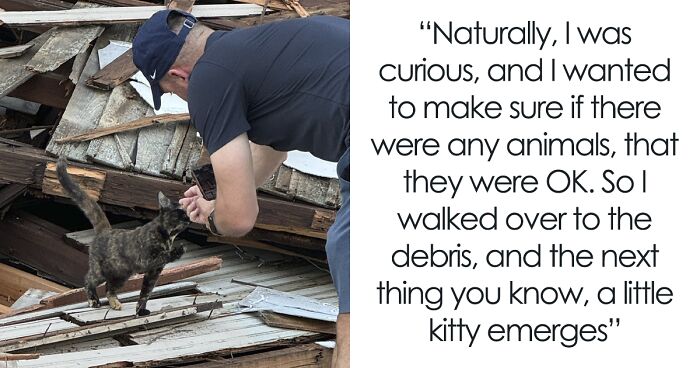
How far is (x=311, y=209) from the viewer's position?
8836 mm

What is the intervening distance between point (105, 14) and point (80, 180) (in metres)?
1.42

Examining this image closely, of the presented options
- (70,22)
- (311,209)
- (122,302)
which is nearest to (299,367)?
(122,302)

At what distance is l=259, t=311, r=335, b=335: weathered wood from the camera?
7645 mm

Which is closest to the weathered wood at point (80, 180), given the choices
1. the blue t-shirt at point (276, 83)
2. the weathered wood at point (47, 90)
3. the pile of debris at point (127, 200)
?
the pile of debris at point (127, 200)

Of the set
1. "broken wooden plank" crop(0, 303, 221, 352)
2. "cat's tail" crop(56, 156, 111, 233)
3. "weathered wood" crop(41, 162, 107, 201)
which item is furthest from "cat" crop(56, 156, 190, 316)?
"weathered wood" crop(41, 162, 107, 201)

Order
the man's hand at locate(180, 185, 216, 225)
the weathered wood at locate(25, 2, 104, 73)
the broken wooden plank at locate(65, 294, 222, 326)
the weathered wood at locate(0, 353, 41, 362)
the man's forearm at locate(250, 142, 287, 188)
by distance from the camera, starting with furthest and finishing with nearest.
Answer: the weathered wood at locate(25, 2, 104, 73)
the broken wooden plank at locate(65, 294, 222, 326)
the weathered wood at locate(0, 353, 41, 362)
the man's forearm at locate(250, 142, 287, 188)
the man's hand at locate(180, 185, 216, 225)

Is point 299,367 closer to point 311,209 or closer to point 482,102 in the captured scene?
point 311,209

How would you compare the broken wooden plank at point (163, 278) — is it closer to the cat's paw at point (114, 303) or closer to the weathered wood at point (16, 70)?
the cat's paw at point (114, 303)

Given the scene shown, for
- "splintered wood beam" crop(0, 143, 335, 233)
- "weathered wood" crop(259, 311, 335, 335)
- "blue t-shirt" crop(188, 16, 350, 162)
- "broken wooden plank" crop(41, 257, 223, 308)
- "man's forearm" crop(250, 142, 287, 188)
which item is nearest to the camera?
"blue t-shirt" crop(188, 16, 350, 162)

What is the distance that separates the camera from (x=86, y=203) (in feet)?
25.5

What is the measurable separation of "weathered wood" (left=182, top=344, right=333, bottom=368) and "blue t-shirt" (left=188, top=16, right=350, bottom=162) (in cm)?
235

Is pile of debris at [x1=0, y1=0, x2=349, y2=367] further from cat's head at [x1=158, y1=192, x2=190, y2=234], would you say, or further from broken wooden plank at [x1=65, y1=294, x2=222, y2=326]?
cat's head at [x1=158, y1=192, x2=190, y2=234]

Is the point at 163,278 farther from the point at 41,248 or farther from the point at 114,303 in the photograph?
the point at 41,248

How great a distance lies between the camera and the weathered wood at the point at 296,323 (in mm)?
7645
